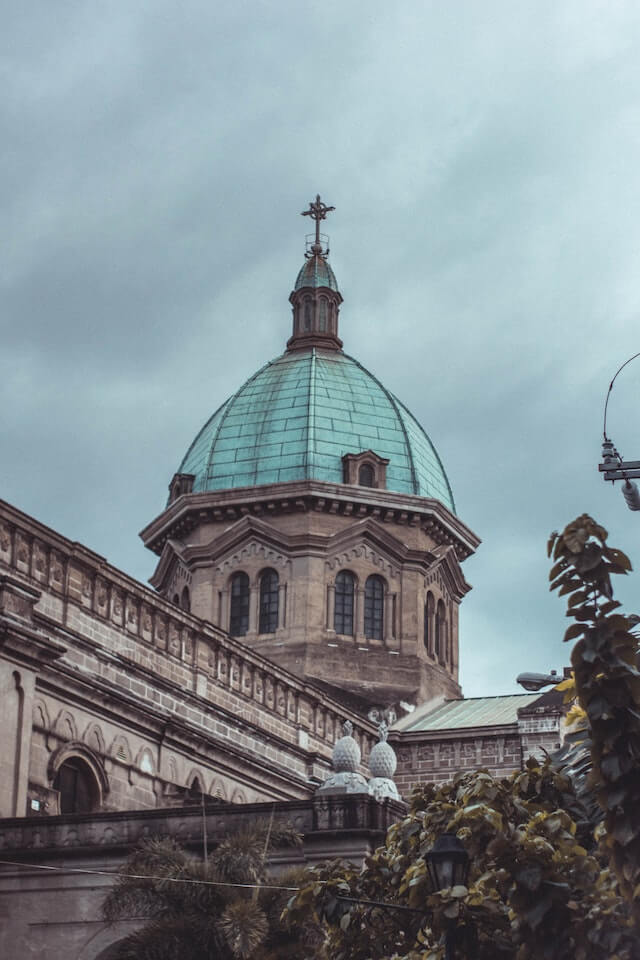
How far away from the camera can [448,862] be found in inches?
543

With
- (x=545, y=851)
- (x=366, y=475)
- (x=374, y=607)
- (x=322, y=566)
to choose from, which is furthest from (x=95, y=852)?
(x=366, y=475)

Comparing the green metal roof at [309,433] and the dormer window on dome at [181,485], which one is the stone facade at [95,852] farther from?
the dormer window on dome at [181,485]

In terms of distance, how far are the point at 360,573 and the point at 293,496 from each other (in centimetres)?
308

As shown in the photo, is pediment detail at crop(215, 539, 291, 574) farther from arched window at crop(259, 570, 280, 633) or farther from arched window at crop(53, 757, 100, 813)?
arched window at crop(53, 757, 100, 813)

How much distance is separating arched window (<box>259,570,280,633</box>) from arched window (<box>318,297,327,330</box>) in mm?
10661

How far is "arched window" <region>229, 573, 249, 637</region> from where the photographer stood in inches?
1951

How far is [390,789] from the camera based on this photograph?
27.4m

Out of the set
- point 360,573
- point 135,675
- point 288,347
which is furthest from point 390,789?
point 288,347

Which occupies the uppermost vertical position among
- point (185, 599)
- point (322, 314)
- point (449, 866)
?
point (322, 314)

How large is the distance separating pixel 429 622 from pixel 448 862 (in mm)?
37740

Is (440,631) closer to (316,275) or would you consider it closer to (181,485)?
(181,485)

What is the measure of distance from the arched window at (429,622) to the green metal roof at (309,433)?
10.8 ft

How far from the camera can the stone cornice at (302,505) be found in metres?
49.6

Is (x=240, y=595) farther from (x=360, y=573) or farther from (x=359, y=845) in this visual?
(x=359, y=845)
